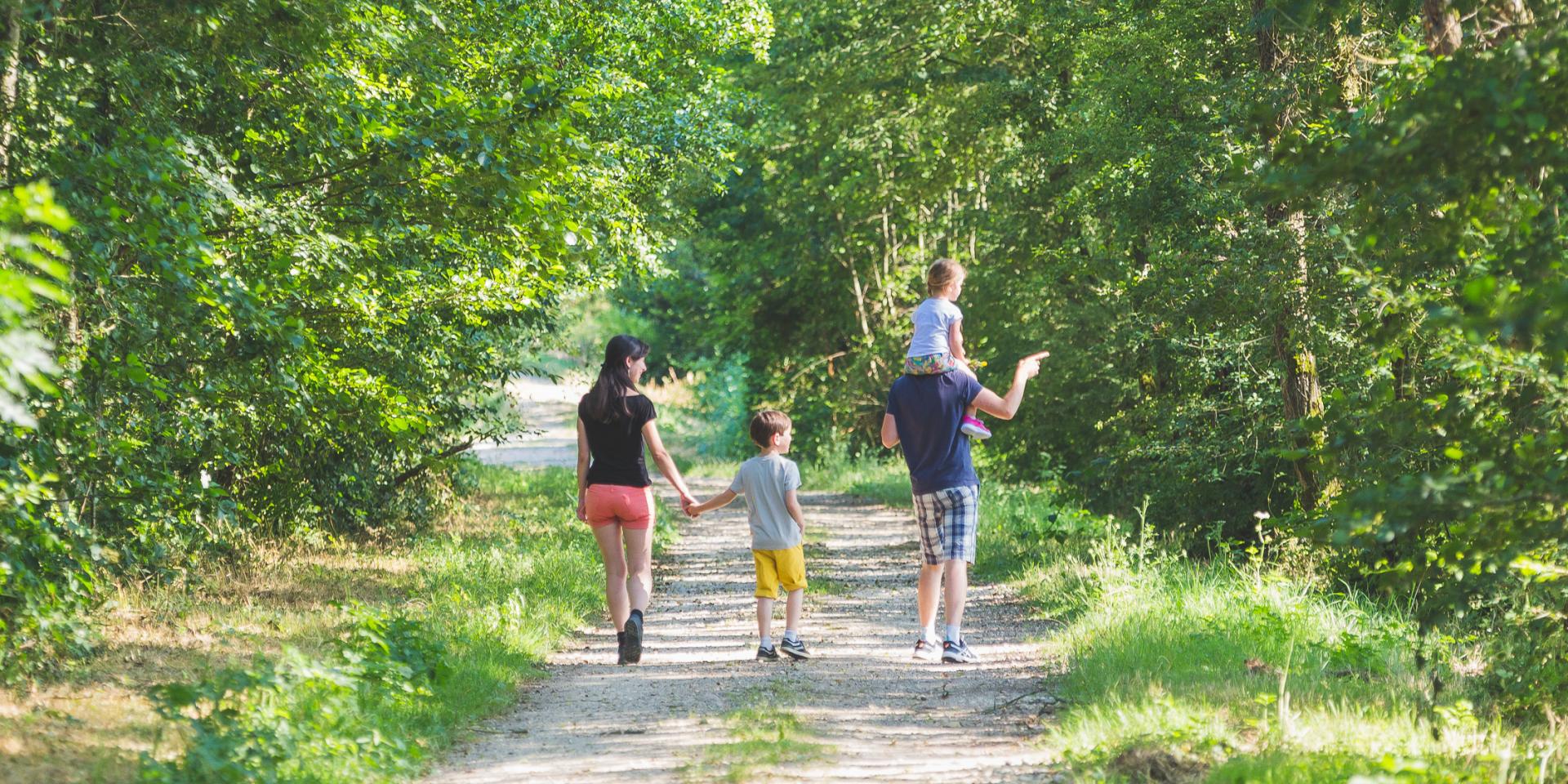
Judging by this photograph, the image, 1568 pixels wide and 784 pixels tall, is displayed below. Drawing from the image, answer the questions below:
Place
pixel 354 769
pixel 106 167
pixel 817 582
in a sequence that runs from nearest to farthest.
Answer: pixel 354 769, pixel 106 167, pixel 817 582

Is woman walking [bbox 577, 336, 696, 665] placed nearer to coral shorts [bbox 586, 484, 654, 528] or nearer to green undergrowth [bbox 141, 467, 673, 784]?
coral shorts [bbox 586, 484, 654, 528]

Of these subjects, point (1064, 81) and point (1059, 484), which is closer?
point (1059, 484)

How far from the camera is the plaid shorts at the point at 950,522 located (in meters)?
8.11

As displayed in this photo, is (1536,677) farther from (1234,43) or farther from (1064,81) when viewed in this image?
(1064,81)

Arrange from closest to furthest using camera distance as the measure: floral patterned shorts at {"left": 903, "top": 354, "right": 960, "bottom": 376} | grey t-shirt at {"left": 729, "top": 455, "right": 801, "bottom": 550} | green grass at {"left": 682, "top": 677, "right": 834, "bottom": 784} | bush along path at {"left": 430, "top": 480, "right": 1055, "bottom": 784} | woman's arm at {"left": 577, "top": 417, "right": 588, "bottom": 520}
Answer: green grass at {"left": 682, "top": 677, "right": 834, "bottom": 784}, bush along path at {"left": 430, "top": 480, "right": 1055, "bottom": 784}, floral patterned shorts at {"left": 903, "top": 354, "right": 960, "bottom": 376}, grey t-shirt at {"left": 729, "top": 455, "right": 801, "bottom": 550}, woman's arm at {"left": 577, "top": 417, "right": 588, "bottom": 520}

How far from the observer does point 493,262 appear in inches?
452

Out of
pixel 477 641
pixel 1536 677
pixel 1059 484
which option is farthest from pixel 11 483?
pixel 1059 484

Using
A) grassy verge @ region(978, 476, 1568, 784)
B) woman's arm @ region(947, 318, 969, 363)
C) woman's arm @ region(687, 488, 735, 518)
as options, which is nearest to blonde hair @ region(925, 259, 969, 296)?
woman's arm @ region(947, 318, 969, 363)

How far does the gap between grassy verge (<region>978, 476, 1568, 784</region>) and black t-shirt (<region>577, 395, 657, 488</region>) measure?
289 centimetres

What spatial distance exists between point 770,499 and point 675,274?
1144 cm

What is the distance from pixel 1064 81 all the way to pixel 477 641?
13.1 meters

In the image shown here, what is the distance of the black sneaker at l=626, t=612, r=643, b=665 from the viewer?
337 inches

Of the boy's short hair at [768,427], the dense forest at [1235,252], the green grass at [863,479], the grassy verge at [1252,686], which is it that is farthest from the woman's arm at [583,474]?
the green grass at [863,479]

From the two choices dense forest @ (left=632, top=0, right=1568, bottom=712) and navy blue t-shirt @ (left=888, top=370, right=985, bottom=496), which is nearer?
dense forest @ (left=632, top=0, right=1568, bottom=712)
